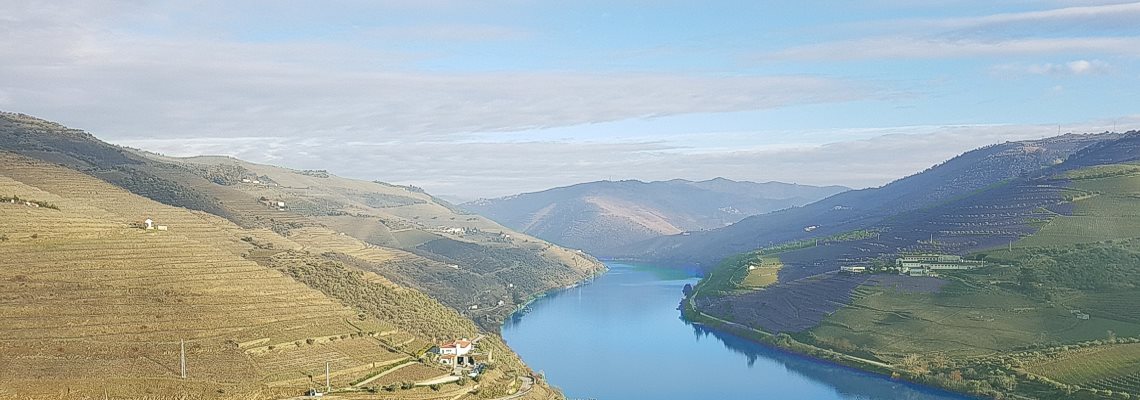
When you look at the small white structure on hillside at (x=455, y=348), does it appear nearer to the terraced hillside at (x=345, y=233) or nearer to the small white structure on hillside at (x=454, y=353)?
the small white structure on hillside at (x=454, y=353)

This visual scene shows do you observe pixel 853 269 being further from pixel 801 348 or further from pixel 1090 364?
pixel 1090 364

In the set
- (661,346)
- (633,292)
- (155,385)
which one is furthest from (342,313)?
(633,292)

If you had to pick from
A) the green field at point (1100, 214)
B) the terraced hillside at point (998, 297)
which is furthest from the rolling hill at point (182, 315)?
the green field at point (1100, 214)

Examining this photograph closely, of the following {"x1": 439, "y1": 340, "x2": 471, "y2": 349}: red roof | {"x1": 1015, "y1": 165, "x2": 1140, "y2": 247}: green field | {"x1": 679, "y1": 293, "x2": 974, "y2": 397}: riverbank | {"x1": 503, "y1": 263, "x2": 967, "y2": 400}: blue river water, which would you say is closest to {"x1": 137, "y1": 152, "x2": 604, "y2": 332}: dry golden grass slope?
{"x1": 503, "y1": 263, "x2": 967, "y2": 400}: blue river water

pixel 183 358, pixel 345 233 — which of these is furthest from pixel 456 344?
pixel 345 233

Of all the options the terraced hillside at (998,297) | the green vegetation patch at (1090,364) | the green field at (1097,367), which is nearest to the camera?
the green field at (1097,367)

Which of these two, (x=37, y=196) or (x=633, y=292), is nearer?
(x=37, y=196)

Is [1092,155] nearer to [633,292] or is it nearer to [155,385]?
[633,292]
